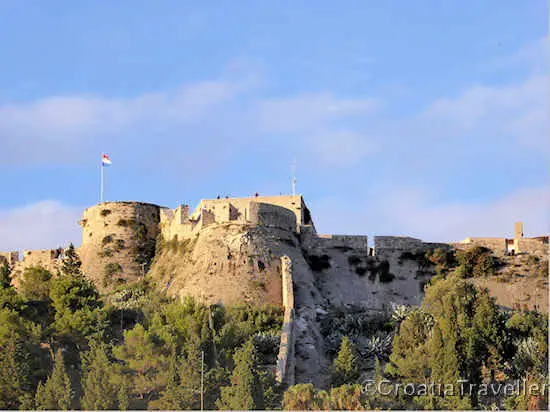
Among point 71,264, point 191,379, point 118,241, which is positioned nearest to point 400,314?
point 191,379

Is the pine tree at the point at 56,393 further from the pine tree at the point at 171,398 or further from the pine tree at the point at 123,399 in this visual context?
the pine tree at the point at 171,398

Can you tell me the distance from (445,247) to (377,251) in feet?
13.3

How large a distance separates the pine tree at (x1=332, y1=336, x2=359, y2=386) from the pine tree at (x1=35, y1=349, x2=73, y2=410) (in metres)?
11.1

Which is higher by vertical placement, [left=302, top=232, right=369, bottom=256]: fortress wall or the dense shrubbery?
[left=302, top=232, right=369, bottom=256]: fortress wall

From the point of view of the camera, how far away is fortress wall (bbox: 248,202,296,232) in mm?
58281

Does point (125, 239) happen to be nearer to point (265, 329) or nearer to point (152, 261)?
point (152, 261)

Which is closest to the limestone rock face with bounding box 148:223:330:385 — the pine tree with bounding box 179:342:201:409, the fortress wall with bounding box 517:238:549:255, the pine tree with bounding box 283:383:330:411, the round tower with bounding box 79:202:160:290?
the round tower with bounding box 79:202:160:290

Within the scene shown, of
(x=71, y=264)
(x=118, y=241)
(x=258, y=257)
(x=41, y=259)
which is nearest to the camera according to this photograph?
(x=258, y=257)

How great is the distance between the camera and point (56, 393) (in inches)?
1660

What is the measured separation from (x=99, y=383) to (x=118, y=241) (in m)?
21.0

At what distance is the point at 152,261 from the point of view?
62.8m

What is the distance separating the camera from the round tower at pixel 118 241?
62.5 meters

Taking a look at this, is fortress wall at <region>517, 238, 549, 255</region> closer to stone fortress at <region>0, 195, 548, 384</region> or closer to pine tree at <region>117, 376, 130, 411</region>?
stone fortress at <region>0, 195, 548, 384</region>

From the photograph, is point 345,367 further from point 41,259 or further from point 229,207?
point 41,259
